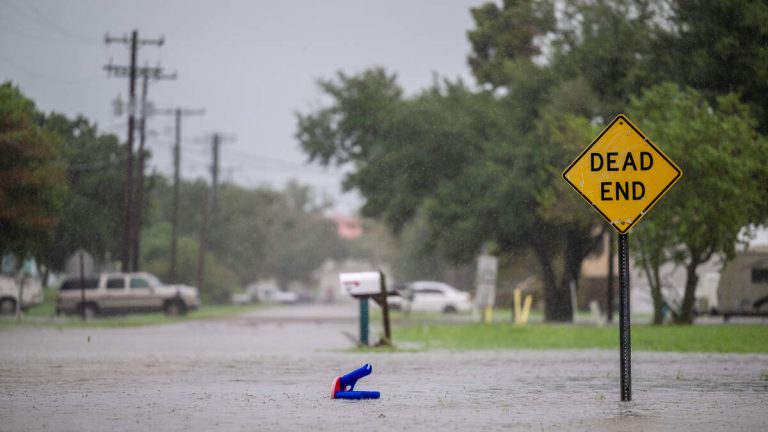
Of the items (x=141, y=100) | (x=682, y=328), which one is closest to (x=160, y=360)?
(x=682, y=328)

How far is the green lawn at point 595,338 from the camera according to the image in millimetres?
27656

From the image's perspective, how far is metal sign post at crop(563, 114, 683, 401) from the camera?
13281 mm

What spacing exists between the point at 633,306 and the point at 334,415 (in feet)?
212

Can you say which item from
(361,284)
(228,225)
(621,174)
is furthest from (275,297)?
(621,174)

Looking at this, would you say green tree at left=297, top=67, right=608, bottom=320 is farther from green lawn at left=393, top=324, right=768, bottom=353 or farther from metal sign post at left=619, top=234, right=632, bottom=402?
metal sign post at left=619, top=234, right=632, bottom=402

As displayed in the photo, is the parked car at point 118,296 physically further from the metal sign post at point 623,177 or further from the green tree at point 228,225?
the metal sign post at point 623,177

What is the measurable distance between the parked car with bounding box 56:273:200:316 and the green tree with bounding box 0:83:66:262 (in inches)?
309

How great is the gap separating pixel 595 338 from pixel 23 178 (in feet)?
69.2

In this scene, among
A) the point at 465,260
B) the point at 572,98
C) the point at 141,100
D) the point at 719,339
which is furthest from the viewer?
the point at 141,100

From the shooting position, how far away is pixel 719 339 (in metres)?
29.0

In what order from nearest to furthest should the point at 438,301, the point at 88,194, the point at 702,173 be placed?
1. the point at 702,173
2. the point at 88,194
3. the point at 438,301

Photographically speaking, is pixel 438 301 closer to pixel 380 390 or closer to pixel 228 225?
pixel 228 225

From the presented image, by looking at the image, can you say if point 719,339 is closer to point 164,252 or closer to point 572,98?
point 572,98

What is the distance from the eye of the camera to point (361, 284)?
2584cm
